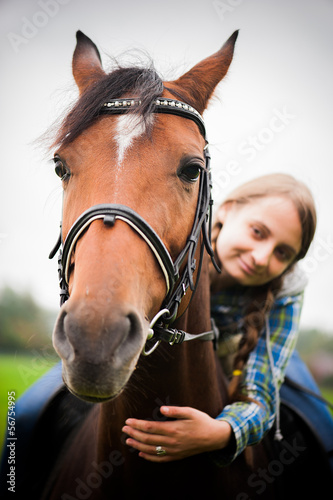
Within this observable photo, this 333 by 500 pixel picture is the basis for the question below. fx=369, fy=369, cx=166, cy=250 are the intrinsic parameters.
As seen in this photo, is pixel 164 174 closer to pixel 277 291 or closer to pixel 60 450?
pixel 277 291

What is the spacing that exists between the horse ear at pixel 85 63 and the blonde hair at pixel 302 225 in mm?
1555

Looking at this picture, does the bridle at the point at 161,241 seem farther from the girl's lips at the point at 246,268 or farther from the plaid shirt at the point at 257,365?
the girl's lips at the point at 246,268

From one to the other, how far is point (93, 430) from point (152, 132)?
1.97 metres

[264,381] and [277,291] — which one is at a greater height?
[277,291]

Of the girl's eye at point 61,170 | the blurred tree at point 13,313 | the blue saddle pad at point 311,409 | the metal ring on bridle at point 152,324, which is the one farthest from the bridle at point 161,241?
the blurred tree at point 13,313

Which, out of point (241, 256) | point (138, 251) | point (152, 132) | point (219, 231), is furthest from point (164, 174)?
point (219, 231)

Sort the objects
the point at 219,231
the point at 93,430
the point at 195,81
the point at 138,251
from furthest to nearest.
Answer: the point at 219,231 → the point at 93,430 → the point at 195,81 → the point at 138,251

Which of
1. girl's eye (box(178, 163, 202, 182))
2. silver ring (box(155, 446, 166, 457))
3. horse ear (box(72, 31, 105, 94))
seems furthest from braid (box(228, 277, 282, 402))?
horse ear (box(72, 31, 105, 94))

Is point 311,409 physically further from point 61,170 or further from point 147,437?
point 61,170

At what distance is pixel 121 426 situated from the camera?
2.02m

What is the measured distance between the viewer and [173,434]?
1851mm

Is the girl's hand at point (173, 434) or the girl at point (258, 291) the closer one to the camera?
the girl's hand at point (173, 434)

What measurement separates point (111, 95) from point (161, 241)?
84 cm

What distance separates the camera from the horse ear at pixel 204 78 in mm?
2232
